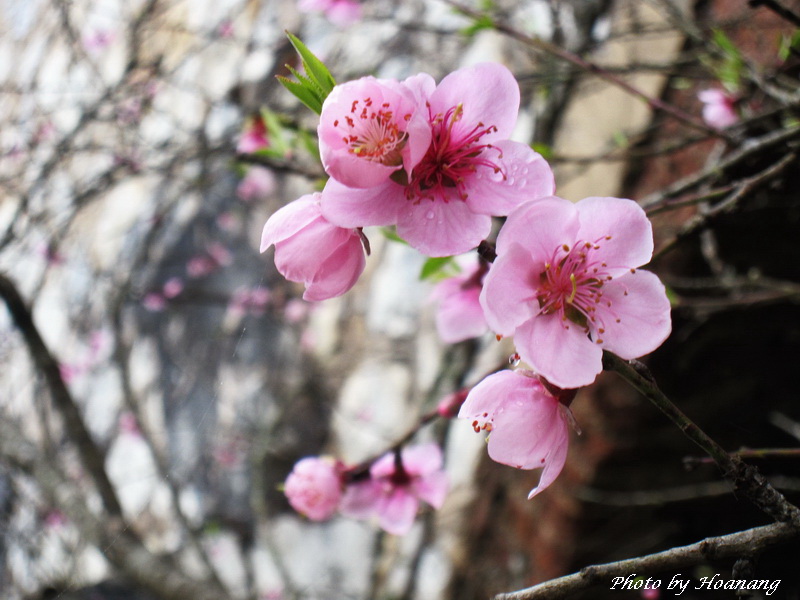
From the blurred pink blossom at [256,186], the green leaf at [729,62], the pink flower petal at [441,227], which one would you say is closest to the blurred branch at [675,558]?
the pink flower petal at [441,227]

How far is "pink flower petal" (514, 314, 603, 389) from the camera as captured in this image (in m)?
0.42

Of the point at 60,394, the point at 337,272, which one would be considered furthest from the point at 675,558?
the point at 60,394

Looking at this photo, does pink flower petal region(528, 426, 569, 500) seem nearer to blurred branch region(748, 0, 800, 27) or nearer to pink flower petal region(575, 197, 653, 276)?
pink flower petal region(575, 197, 653, 276)

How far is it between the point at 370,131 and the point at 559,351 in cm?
20

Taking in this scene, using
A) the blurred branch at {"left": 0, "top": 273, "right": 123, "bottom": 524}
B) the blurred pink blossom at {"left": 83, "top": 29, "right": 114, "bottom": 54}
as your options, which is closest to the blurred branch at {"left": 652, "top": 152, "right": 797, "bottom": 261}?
the blurred branch at {"left": 0, "top": 273, "right": 123, "bottom": 524}

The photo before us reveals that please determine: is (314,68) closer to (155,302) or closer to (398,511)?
(398,511)

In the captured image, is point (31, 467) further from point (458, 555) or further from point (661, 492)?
point (661, 492)

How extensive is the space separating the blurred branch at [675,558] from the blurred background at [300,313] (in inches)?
6.8

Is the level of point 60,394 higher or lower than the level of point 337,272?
lower

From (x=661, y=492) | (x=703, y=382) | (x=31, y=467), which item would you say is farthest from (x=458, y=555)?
(x=31, y=467)

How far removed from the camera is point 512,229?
1.42 ft

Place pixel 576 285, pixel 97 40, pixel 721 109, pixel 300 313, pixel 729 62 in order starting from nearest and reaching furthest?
pixel 576 285
pixel 729 62
pixel 721 109
pixel 97 40
pixel 300 313

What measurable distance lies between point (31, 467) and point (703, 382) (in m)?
1.76

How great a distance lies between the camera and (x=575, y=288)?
1.52 feet
